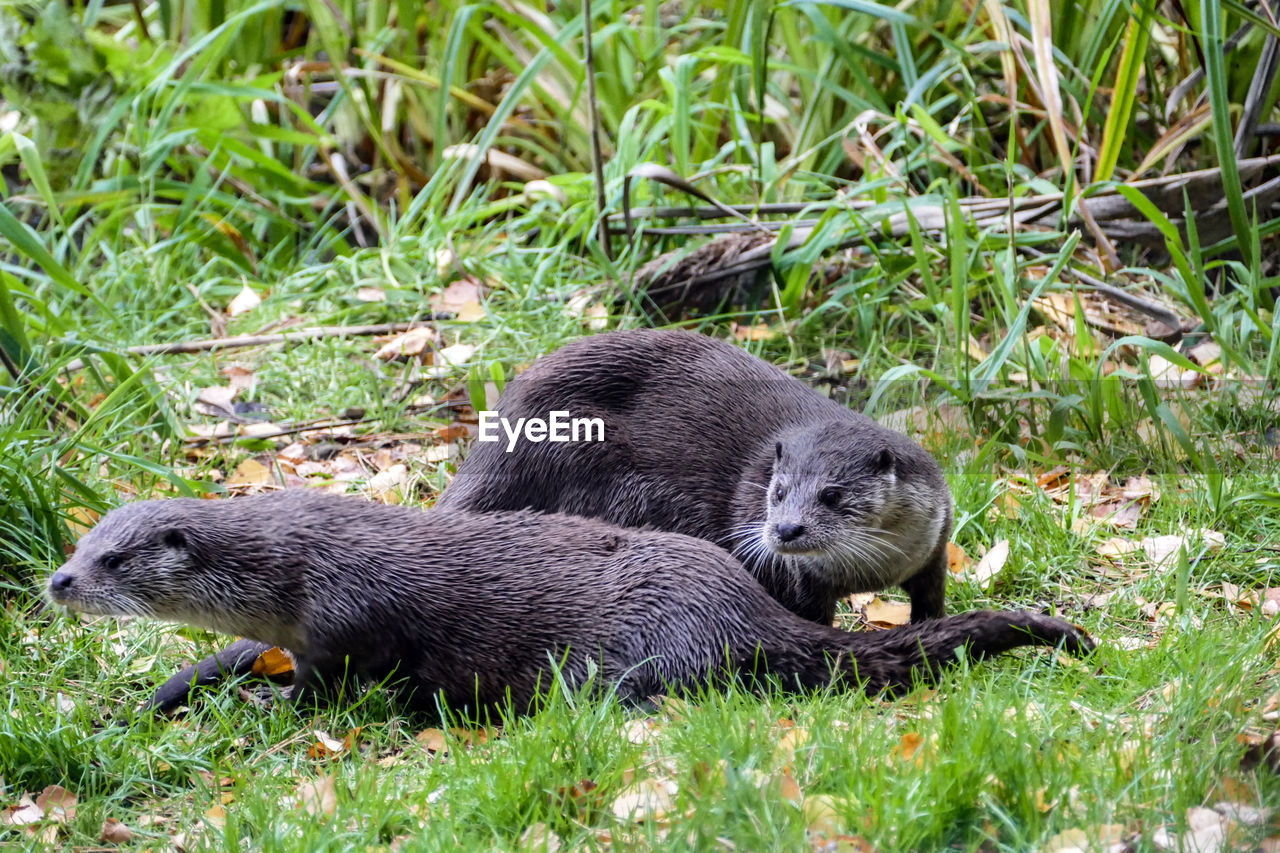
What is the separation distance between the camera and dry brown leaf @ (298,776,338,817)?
7.79 ft

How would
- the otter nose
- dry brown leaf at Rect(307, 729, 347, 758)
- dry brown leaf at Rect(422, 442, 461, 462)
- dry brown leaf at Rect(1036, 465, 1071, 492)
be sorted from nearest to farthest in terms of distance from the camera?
dry brown leaf at Rect(307, 729, 347, 758) < the otter nose < dry brown leaf at Rect(1036, 465, 1071, 492) < dry brown leaf at Rect(422, 442, 461, 462)

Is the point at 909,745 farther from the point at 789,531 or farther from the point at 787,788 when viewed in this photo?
the point at 789,531

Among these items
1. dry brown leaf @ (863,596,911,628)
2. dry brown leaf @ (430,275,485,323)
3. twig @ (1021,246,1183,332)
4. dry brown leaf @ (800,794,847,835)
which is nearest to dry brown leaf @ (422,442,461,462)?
dry brown leaf @ (430,275,485,323)

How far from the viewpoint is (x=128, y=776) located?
2684mm

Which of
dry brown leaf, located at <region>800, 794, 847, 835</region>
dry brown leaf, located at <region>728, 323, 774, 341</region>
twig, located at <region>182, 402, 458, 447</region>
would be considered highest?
dry brown leaf, located at <region>728, 323, 774, 341</region>

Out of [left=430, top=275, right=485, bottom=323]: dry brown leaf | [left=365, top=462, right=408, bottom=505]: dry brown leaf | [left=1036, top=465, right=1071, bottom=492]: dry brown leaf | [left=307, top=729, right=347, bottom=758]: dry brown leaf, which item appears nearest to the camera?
[left=307, top=729, right=347, bottom=758]: dry brown leaf

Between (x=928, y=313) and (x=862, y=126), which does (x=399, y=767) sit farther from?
(x=862, y=126)

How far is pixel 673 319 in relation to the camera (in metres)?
4.71

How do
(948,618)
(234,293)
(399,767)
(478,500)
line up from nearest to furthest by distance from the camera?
(399,767) → (948,618) → (478,500) → (234,293)

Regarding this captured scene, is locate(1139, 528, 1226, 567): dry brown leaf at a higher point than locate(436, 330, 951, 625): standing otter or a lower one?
lower

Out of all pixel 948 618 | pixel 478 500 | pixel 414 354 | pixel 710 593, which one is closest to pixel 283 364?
pixel 414 354

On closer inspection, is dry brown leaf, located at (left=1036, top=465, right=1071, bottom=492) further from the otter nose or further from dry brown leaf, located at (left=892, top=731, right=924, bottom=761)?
dry brown leaf, located at (left=892, top=731, right=924, bottom=761)

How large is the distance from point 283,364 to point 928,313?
87.1 inches

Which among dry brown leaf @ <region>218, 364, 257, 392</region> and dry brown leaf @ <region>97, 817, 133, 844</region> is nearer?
dry brown leaf @ <region>97, 817, 133, 844</region>
